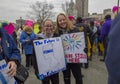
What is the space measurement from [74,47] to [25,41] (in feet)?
13.5

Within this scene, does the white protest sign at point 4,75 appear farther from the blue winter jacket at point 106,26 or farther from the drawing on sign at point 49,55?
the blue winter jacket at point 106,26

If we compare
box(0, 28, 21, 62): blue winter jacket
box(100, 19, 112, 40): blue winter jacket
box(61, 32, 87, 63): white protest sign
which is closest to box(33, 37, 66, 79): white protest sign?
box(61, 32, 87, 63): white protest sign

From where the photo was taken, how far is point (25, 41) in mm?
8141

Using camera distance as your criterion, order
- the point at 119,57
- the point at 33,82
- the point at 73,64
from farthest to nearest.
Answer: the point at 33,82 < the point at 73,64 < the point at 119,57

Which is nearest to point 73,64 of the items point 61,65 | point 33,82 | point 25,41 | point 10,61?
point 61,65

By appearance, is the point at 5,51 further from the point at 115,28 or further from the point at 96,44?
the point at 96,44

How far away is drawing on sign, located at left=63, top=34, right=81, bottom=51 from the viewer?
4.27 m

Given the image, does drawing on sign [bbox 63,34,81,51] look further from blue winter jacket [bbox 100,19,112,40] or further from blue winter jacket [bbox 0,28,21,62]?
blue winter jacket [bbox 100,19,112,40]

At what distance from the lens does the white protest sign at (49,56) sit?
149 inches

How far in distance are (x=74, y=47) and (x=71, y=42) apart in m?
0.11

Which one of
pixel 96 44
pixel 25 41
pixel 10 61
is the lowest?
pixel 96 44

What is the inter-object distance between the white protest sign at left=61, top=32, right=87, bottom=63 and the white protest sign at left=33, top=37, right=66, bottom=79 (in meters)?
0.16

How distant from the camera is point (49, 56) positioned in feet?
12.8

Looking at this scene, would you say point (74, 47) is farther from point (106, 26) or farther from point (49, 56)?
point (106, 26)
